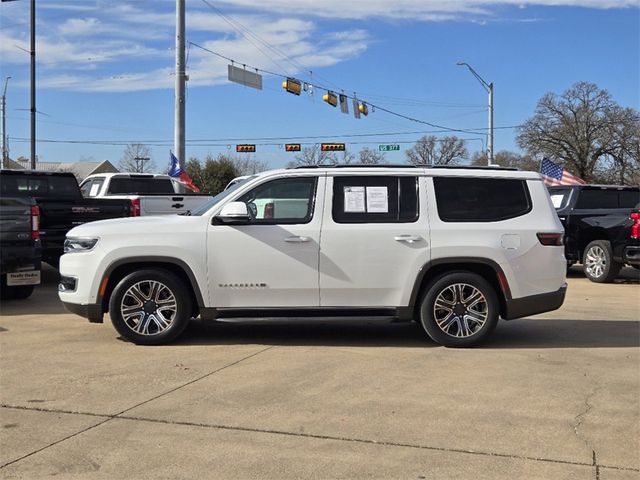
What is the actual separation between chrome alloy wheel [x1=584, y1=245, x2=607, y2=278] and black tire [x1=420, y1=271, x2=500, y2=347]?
7.10 metres

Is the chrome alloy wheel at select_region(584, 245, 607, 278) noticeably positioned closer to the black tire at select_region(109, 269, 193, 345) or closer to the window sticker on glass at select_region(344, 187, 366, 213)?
the window sticker on glass at select_region(344, 187, 366, 213)

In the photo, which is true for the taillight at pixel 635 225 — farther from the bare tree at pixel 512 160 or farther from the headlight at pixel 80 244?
the bare tree at pixel 512 160

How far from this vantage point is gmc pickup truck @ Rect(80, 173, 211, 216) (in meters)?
13.1

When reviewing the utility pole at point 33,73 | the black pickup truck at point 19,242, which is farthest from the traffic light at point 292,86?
the black pickup truck at point 19,242

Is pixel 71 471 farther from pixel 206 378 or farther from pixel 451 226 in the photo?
pixel 451 226

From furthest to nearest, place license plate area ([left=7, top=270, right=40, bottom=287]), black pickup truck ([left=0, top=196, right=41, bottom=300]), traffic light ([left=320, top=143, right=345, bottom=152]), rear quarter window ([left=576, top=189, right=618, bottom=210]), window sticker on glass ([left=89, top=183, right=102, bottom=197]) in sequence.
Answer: traffic light ([left=320, top=143, right=345, bottom=152]), window sticker on glass ([left=89, top=183, right=102, bottom=197]), rear quarter window ([left=576, top=189, right=618, bottom=210]), license plate area ([left=7, top=270, right=40, bottom=287]), black pickup truck ([left=0, top=196, right=41, bottom=300])

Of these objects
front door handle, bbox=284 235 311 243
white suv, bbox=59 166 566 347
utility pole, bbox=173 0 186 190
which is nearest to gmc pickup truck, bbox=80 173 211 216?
utility pole, bbox=173 0 186 190

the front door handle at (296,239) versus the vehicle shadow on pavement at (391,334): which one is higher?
the front door handle at (296,239)

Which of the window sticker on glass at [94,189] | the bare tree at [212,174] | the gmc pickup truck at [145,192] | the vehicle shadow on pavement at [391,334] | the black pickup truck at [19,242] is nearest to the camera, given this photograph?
the vehicle shadow on pavement at [391,334]

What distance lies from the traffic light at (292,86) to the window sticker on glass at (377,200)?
69.6 ft

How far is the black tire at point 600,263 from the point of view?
12648 mm

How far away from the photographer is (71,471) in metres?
3.75

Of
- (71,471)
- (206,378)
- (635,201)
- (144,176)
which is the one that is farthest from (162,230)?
(635,201)

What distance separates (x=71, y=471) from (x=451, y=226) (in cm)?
434
